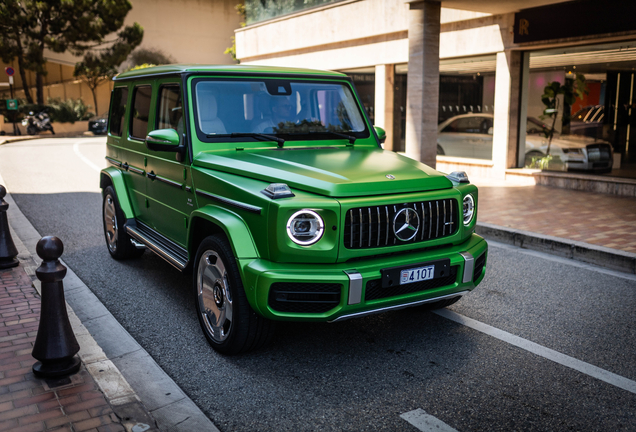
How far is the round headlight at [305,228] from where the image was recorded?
3668 millimetres

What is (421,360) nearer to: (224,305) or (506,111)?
(224,305)

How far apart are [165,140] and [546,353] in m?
3.32

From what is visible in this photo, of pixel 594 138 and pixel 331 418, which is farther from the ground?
pixel 594 138

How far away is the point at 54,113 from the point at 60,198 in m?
31.3

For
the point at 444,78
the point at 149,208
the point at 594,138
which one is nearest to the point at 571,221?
the point at 594,138

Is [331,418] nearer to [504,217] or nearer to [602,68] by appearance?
[504,217]

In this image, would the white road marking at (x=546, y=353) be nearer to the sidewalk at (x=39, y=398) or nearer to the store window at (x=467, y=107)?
the sidewalk at (x=39, y=398)

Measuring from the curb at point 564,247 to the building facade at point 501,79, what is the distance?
4891 millimetres

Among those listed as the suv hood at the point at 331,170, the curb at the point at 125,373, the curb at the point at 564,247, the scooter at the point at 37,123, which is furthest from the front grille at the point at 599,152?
the scooter at the point at 37,123

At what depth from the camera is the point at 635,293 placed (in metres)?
5.66

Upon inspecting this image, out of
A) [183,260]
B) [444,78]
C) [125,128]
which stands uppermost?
[444,78]

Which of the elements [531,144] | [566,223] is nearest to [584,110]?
[531,144]

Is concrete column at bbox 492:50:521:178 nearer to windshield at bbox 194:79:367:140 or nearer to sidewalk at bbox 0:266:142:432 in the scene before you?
windshield at bbox 194:79:367:140

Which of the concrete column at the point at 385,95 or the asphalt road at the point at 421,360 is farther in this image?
the concrete column at the point at 385,95
